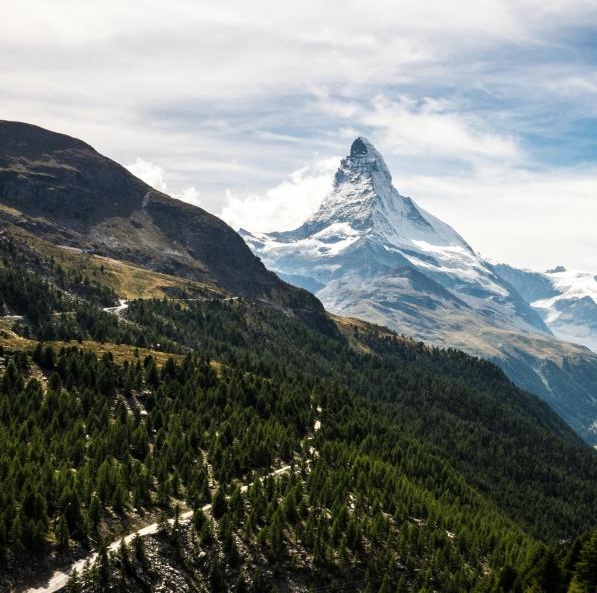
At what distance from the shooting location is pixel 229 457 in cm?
13450

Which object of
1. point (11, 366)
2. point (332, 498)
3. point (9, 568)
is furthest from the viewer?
point (11, 366)

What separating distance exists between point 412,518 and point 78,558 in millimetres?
75238

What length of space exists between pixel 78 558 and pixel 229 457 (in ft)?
158

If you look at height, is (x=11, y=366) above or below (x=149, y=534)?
above

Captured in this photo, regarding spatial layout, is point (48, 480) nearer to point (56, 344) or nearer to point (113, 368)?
point (113, 368)

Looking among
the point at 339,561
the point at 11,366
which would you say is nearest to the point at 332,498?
the point at 339,561

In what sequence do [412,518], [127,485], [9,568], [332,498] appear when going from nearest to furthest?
[9,568], [127,485], [332,498], [412,518]

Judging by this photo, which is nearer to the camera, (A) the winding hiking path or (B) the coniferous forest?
(A) the winding hiking path

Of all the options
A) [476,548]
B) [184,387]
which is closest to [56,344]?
[184,387]

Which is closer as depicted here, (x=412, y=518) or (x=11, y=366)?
(x=412, y=518)

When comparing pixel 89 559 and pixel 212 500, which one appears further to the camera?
pixel 212 500

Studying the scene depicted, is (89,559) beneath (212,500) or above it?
beneath

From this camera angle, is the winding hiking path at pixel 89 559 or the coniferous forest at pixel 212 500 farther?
the coniferous forest at pixel 212 500

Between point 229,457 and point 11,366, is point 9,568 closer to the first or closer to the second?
point 229,457
